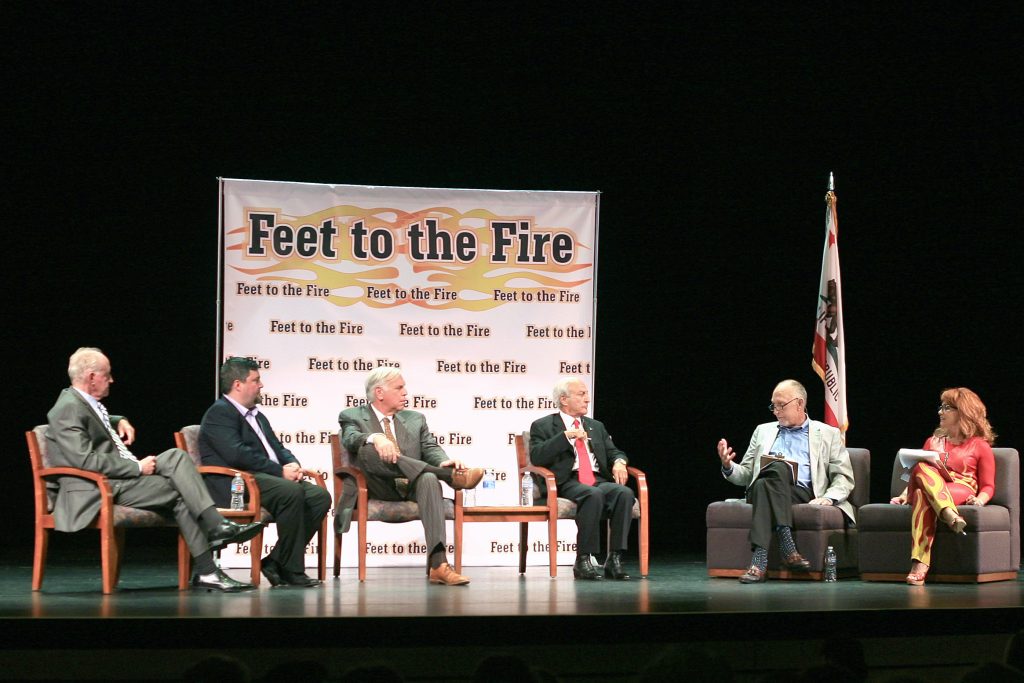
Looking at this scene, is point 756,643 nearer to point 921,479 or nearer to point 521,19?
point 921,479

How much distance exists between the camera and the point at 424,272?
6875 millimetres

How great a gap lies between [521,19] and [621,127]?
0.93 meters

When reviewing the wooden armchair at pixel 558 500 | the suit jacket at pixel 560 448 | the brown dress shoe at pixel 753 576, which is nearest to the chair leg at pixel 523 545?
the wooden armchair at pixel 558 500

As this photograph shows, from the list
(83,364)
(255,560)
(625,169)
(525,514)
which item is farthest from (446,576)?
(625,169)

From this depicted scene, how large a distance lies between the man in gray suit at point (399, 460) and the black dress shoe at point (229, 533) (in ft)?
2.56

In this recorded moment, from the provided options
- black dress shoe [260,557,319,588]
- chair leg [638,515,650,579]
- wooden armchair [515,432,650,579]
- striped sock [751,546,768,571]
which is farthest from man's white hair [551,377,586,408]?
black dress shoe [260,557,319,588]

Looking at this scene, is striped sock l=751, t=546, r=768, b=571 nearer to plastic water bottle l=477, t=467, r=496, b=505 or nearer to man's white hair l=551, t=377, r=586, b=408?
man's white hair l=551, t=377, r=586, b=408

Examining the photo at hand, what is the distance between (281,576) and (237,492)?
43cm

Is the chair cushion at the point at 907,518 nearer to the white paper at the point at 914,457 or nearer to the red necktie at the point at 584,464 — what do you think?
the white paper at the point at 914,457

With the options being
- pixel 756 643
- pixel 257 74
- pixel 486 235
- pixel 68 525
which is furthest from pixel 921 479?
pixel 257 74

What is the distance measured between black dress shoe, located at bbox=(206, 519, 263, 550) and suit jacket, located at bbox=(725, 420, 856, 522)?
2387 millimetres

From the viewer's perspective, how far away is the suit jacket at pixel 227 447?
18.7 feet

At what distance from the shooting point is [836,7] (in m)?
7.69

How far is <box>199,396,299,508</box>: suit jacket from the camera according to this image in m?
→ 5.69
